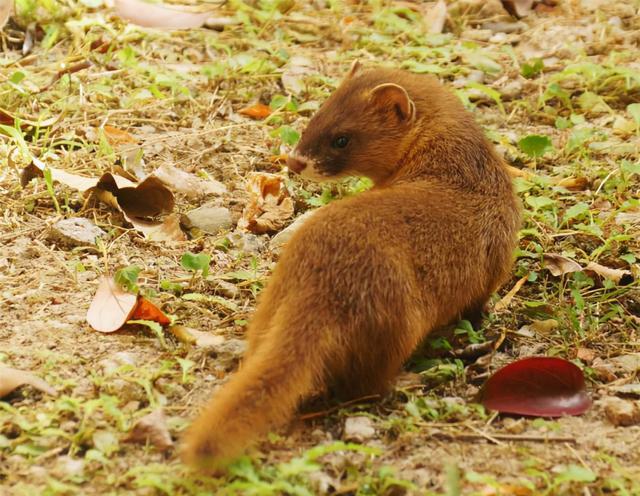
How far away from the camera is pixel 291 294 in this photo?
10.2 ft

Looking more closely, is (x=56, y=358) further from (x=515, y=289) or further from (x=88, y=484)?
(x=515, y=289)

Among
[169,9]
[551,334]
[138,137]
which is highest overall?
[169,9]

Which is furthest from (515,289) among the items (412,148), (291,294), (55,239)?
(55,239)

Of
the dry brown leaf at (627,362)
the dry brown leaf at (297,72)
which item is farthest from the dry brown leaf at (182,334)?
the dry brown leaf at (297,72)

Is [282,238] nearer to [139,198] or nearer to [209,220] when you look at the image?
[209,220]

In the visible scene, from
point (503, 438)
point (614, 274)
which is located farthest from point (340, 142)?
point (503, 438)

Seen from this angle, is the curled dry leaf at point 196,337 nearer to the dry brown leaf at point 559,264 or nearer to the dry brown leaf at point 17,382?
the dry brown leaf at point 17,382

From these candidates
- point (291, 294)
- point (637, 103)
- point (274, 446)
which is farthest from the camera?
point (637, 103)

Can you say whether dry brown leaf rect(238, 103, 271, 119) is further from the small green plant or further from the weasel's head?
the small green plant

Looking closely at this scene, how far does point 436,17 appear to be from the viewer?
22.4 feet

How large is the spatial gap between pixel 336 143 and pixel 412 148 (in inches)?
15.4

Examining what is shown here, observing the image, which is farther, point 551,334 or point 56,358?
point 551,334

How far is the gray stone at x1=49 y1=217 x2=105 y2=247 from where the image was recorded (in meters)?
4.18

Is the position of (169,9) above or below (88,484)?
above
